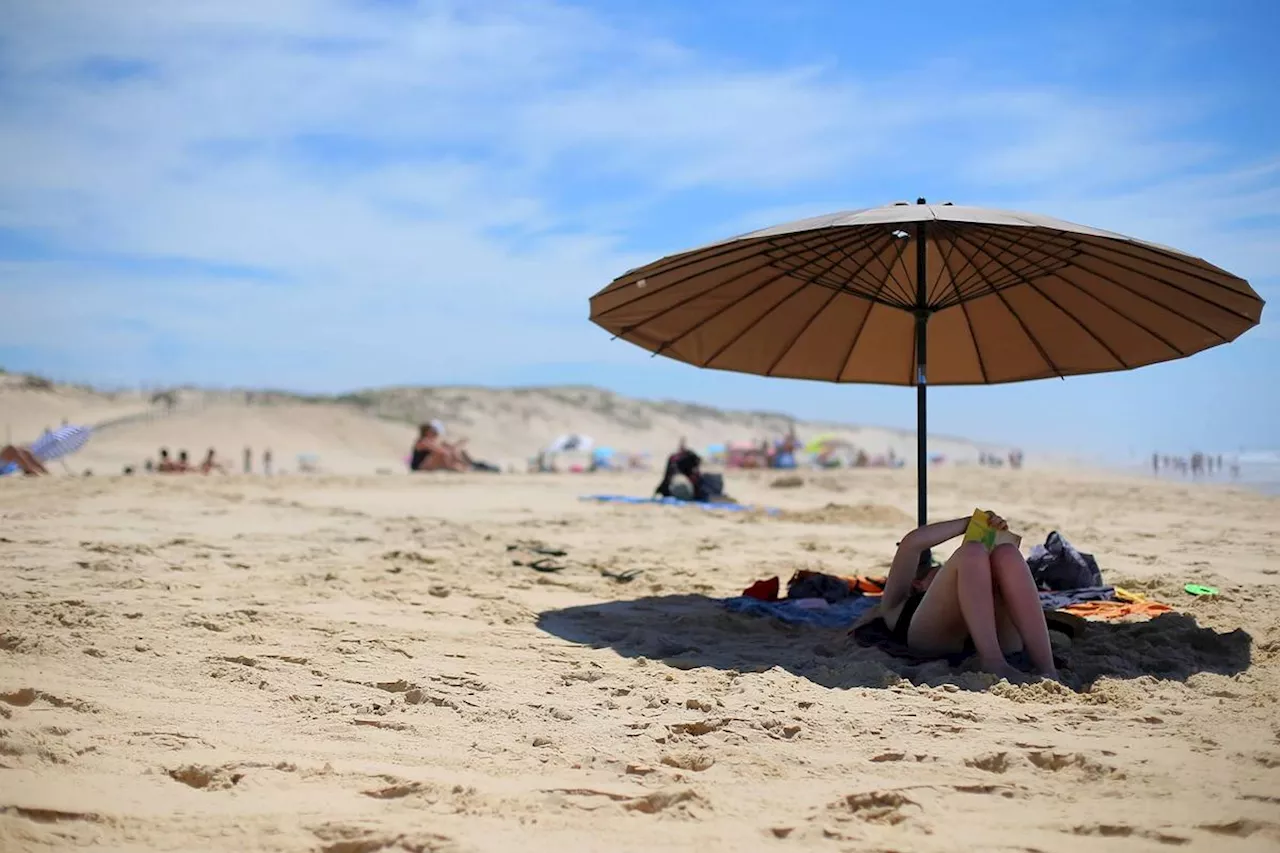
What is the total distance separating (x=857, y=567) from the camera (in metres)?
8.43

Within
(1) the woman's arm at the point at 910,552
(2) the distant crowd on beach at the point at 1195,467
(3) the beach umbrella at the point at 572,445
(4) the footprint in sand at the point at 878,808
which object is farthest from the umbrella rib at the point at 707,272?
(2) the distant crowd on beach at the point at 1195,467

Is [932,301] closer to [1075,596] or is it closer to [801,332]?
[801,332]

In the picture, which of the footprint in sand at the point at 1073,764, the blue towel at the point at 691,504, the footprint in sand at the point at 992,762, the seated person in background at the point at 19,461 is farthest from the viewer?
the seated person in background at the point at 19,461

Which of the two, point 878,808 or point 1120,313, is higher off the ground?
point 1120,313

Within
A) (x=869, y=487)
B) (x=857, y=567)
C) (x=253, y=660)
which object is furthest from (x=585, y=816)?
(x=869, y=487)

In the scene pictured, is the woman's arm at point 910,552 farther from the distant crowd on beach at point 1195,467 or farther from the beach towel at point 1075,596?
the distant crowd on beach at point 1195,467

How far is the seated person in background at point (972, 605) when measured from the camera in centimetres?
434

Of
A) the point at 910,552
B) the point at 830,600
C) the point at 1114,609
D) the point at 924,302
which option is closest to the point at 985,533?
the point at 910,552

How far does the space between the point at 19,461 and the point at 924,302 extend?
17.7 meters

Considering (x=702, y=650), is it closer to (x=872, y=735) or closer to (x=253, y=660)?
(x=872, y=735)

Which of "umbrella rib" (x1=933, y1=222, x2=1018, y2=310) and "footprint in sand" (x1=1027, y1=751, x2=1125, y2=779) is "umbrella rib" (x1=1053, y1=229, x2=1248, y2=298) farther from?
"footprint in sand" (x1=1027, y1=751, x2=1125, y2=779)

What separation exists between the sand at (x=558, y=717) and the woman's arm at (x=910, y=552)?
0.32 meters

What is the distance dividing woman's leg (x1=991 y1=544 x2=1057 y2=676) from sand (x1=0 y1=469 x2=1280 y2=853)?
0.17 m

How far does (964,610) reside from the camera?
441 centimetres
